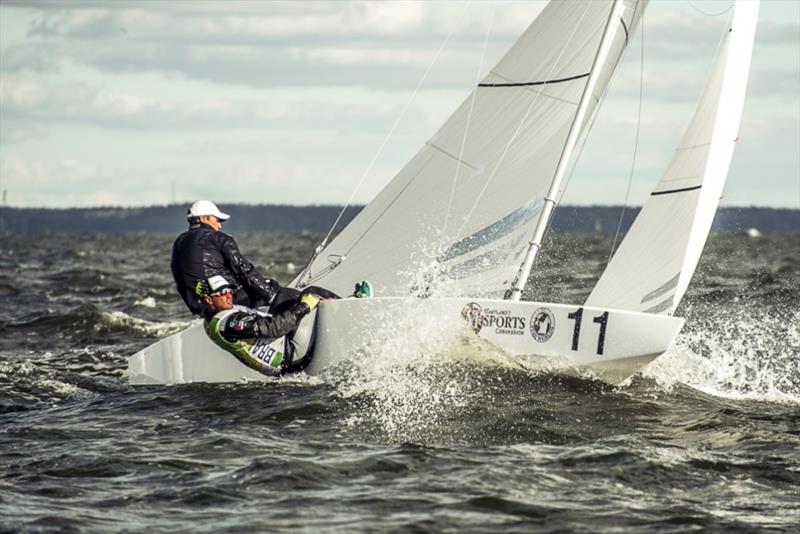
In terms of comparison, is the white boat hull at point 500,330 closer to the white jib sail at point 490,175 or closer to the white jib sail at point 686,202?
the white jib sail at point 686,202

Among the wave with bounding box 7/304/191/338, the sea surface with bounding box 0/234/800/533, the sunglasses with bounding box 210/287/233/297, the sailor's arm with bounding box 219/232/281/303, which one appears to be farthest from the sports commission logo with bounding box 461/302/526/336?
the wave with bounding box 7/304/191/338

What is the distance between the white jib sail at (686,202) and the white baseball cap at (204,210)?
339cm

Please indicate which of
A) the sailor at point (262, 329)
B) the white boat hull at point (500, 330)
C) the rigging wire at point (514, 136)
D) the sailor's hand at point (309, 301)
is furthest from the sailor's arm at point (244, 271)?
the rigging wire at point (514, 136)

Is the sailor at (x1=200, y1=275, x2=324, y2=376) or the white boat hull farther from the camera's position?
the sailor at (x1=200, y1=275, x2=324, y2=376)

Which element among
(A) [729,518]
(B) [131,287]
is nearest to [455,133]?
(A) [729,518]

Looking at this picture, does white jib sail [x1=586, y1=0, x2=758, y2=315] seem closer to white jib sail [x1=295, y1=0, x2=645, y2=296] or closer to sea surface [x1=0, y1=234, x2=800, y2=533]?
sea surface [x1=0, y1=234, x2=800, y2=533]

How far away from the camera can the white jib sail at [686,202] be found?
32.6 ft

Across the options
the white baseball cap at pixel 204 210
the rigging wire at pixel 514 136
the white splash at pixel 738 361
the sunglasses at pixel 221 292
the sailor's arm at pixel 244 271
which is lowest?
the white splash at pixel 738 361

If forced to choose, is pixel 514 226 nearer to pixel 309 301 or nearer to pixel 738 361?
pixel 309 301

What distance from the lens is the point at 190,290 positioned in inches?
408

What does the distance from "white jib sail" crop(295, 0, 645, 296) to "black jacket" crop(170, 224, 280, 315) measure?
1.58m

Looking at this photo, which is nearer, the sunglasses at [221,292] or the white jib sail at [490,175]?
the sunglasses at [221,292]

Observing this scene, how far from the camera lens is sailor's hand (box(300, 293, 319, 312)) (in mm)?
10398

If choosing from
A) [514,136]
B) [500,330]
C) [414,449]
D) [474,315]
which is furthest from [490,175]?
[414,449]
